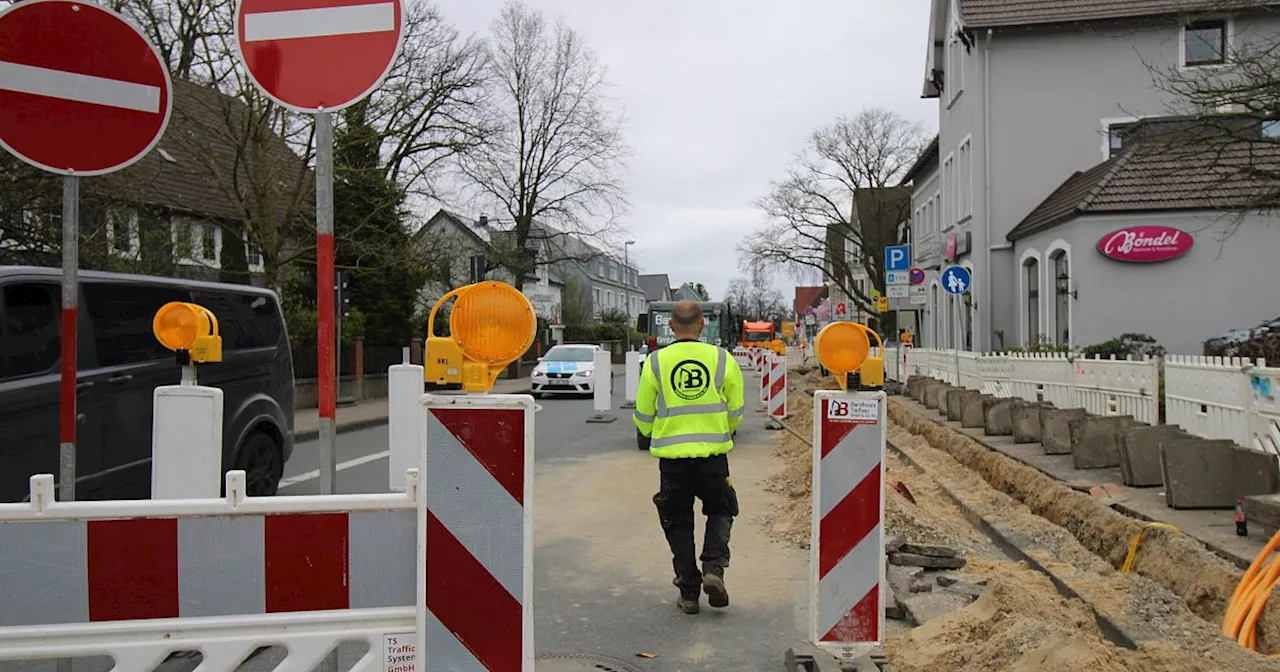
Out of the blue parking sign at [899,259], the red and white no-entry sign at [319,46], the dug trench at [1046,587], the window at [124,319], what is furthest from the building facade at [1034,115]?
the red and white no-entry sign at [319,46]

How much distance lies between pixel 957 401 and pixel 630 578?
33.3 feet

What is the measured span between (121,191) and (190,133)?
383 centimetres

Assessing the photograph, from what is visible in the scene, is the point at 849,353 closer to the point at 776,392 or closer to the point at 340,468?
the point at 340,468

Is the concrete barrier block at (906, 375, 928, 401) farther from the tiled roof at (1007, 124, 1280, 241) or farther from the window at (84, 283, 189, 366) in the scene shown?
the window at (84, 283, 189, 366)

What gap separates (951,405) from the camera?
15.2 metres

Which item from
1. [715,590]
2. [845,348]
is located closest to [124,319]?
[715,590]

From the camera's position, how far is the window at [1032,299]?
2534 cm

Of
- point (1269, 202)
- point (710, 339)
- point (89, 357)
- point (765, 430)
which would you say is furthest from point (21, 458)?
point (710, 339)

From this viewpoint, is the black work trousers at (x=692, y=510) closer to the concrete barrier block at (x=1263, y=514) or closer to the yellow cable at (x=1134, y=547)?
the yellow cable at (x=1134, y=547)

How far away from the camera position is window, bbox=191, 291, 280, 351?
26.5ft

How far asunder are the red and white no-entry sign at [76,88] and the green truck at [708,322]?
95.9ft

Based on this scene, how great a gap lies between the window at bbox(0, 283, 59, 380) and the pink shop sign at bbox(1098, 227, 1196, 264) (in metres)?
21.6

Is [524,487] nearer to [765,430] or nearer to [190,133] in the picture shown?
[765,430]

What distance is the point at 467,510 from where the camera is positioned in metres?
2.77
